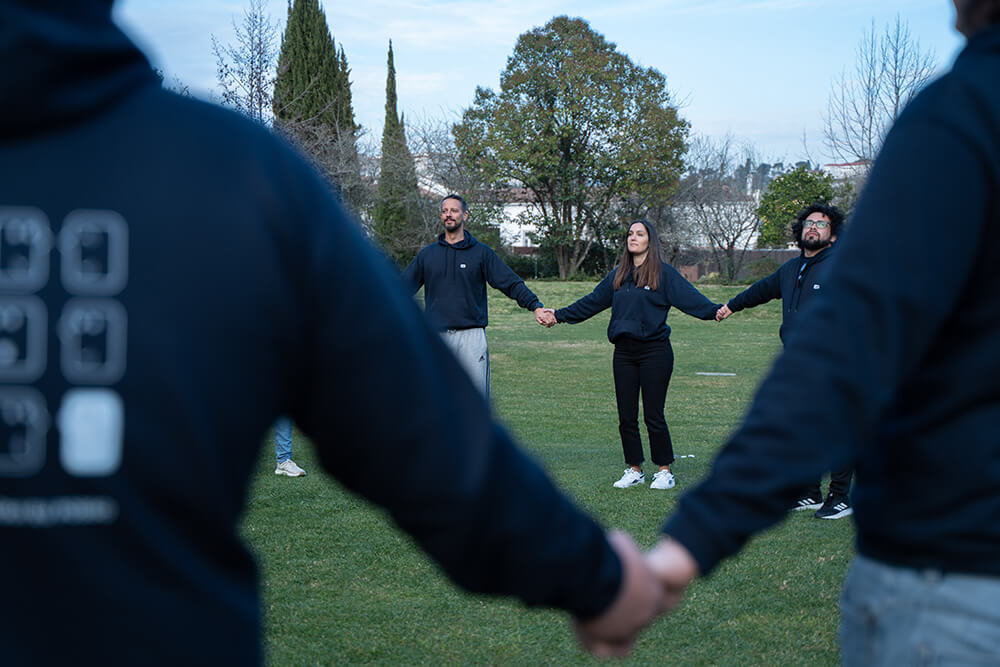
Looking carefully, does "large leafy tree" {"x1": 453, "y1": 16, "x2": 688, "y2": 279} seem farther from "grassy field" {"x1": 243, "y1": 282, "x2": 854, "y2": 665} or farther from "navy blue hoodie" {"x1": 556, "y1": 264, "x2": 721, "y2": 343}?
"navy blue hoodie" {"x1": 556, "y1": 264, "x2": 721, "y2": 343}

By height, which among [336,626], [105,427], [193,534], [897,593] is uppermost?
[105,427]

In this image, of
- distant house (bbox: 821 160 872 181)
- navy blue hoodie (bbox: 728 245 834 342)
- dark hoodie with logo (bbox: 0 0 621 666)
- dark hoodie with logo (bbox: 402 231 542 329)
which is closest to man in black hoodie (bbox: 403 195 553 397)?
dark hoodie with logo (bbox: 402 231 542 329)

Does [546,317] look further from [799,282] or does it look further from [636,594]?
[636,594]

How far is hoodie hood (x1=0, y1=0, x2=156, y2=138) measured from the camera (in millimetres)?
1131

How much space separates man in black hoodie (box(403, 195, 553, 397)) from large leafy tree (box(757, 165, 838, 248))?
107ft

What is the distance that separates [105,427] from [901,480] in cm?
133

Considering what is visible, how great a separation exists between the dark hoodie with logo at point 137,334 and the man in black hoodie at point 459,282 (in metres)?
8.53

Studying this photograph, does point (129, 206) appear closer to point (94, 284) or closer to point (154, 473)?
point (94, 284)

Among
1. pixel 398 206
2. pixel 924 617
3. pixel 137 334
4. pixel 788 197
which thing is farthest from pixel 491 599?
pixel 398 206

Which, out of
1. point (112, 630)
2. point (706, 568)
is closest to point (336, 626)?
Answer: point (706, 568)

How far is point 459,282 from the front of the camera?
32.5 ft

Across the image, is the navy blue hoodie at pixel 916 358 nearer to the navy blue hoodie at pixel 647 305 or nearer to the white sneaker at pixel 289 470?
the navy blue hoodie at pixel 647 305

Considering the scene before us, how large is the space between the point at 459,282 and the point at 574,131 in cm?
3631

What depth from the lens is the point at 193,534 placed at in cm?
123
